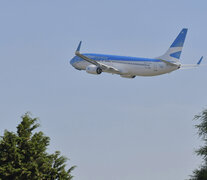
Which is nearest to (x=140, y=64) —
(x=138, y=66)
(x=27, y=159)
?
(x=138, y=66)

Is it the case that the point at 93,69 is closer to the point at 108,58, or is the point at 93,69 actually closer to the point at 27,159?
the point at 108,58

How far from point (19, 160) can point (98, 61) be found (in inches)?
2468

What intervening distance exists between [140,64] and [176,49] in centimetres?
780

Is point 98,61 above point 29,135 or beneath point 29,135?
above

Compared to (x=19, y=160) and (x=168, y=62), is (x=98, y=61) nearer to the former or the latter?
(x=168, y=62)

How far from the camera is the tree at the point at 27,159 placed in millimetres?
79125

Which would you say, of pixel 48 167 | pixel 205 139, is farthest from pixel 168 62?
pixel 48 167

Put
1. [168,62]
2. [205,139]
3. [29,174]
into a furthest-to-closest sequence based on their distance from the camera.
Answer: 1. [168,62]
2. [205,139]
3. [29,174]

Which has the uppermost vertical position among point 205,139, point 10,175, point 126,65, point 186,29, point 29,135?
point 186,29

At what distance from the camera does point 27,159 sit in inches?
3177

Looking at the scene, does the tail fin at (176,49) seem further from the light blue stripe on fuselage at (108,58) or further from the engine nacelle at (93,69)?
the engine nacelle at (93,69)

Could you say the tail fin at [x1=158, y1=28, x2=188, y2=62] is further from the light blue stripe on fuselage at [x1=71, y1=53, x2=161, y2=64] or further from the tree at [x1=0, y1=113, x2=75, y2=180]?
the tree at [x1=0, y1=113, x2=75, y2=180]

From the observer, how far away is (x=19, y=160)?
79.8 m

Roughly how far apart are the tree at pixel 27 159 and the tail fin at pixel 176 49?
54.6 metres
